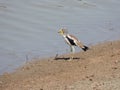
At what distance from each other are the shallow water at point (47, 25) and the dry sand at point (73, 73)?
89cm

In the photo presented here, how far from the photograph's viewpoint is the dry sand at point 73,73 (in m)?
10.6

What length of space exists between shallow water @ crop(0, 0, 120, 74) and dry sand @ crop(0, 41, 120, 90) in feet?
2.91

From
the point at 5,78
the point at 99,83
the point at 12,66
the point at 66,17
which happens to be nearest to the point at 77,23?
the point at 66,17

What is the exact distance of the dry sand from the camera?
10.6 m

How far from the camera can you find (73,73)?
11922 mm

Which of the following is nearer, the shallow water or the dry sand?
the dry sand

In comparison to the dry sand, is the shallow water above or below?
below

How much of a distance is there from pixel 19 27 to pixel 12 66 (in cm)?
411

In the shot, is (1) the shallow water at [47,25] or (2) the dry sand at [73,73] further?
(1) the shallow water at [47,25]

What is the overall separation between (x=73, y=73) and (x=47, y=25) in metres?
6.92

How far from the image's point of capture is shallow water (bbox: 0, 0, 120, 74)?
15664 mm

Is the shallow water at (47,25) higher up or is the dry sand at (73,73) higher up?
the dry sand at (73,73)

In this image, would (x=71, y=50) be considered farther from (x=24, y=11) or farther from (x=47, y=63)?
(x=24, y=11)

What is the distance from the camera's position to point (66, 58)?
14594 millimetres
